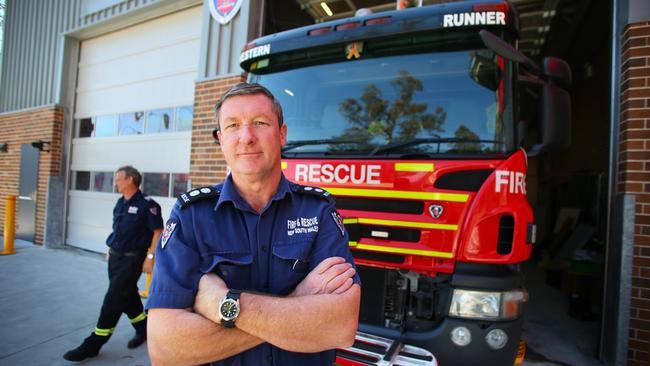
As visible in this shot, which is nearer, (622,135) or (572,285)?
(622,135)

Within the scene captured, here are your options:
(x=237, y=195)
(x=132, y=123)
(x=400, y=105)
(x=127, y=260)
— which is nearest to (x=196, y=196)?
(x=237, y=195)

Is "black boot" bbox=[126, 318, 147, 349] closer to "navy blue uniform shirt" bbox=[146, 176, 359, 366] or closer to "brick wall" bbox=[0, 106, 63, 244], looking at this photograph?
"navy blue uniform shirt" bbox=[146, 176, 359, 366]

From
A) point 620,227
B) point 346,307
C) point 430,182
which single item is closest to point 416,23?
point 430,182

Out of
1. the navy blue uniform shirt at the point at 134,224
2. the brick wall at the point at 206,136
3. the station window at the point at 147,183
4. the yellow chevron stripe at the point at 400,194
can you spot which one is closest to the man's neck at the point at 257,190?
the yellow chevron stripe at the point at 400,194

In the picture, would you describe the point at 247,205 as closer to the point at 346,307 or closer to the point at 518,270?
the point at 346,307

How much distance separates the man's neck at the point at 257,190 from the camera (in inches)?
57.3

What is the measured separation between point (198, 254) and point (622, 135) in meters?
3.72

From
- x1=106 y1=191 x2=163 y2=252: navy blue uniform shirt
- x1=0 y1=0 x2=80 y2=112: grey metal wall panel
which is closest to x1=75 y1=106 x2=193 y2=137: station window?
x1=0 y1=0 x2=80 y2=112: grey metal wall panel

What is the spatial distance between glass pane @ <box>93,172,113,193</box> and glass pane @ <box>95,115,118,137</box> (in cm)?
83

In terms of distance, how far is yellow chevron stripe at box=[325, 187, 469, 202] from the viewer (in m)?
2.11

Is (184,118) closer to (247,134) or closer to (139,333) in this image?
(139,333)

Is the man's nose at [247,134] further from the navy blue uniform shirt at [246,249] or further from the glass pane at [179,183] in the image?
the glass pane at [179,183]

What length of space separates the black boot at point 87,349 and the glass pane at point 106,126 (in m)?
5.20

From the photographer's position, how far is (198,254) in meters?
1.33
